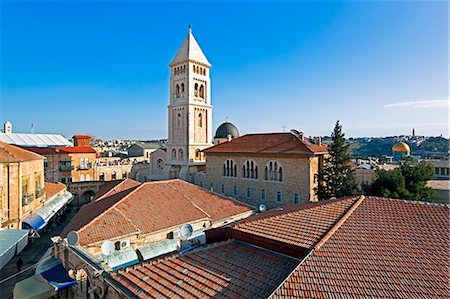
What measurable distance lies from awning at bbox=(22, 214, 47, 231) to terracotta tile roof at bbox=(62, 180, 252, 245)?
4.02 meters

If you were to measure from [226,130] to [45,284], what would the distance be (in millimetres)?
36617

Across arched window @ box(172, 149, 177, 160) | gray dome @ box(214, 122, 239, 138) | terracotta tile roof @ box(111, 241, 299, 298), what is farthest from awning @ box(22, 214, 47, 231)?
gray dome @ box(214, 122, 239, 138)

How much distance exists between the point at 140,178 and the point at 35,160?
83.9ft

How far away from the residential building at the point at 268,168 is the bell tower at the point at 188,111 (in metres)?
5.90

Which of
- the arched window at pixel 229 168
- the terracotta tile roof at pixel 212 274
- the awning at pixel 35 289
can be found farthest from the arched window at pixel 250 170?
the awning at pixel 35 289

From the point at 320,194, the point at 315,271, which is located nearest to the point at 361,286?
the point at 315,271

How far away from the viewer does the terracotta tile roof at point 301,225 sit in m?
7.93

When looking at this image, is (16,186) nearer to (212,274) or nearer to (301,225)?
(212,274)

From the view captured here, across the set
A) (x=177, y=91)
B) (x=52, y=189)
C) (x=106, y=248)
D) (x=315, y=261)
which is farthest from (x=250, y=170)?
(x=315, y=261)

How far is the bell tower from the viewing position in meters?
37.1

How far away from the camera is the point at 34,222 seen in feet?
65.3

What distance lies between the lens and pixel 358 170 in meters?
30.0

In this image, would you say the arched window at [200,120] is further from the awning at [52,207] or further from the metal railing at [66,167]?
the awning at [52,207]

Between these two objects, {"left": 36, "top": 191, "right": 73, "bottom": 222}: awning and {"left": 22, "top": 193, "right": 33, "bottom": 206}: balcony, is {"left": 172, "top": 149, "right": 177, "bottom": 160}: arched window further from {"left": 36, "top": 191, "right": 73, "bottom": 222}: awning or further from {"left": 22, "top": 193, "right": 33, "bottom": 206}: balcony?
{"left": 22, "top": 193, "right": 33, "bottom": 206}: balcony
